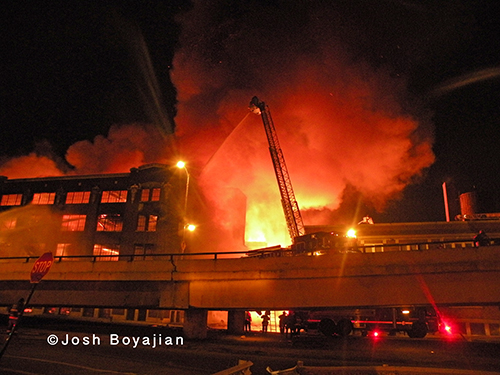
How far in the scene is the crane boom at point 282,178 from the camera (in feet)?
136

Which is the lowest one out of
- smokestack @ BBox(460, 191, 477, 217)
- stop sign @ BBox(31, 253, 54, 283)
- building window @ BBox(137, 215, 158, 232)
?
stop sign @ BBox(31, 253, 54, 283)

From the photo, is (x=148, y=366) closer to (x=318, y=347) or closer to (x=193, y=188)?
(x=318, y=347)

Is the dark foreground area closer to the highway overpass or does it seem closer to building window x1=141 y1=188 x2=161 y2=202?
the highway overpass

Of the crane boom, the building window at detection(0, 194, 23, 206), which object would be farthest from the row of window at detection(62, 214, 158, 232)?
the crane boom

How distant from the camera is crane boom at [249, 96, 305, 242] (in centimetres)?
4153

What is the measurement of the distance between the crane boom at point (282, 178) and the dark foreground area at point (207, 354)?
23.9 meters

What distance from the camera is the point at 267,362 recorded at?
489 inches

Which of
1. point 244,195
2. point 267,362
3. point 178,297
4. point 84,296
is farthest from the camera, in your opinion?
point 244,195

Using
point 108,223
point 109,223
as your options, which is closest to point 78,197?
point 108,223

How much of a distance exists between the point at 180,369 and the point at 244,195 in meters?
41.8

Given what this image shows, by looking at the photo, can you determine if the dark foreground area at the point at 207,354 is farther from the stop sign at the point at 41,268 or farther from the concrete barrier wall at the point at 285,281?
the stop sign at the point at 41,268

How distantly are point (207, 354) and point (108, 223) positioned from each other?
2916 centimetres

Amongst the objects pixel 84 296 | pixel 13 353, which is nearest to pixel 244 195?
pixel 84 296

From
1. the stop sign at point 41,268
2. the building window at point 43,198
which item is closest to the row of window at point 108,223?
the building window at point 43,198
